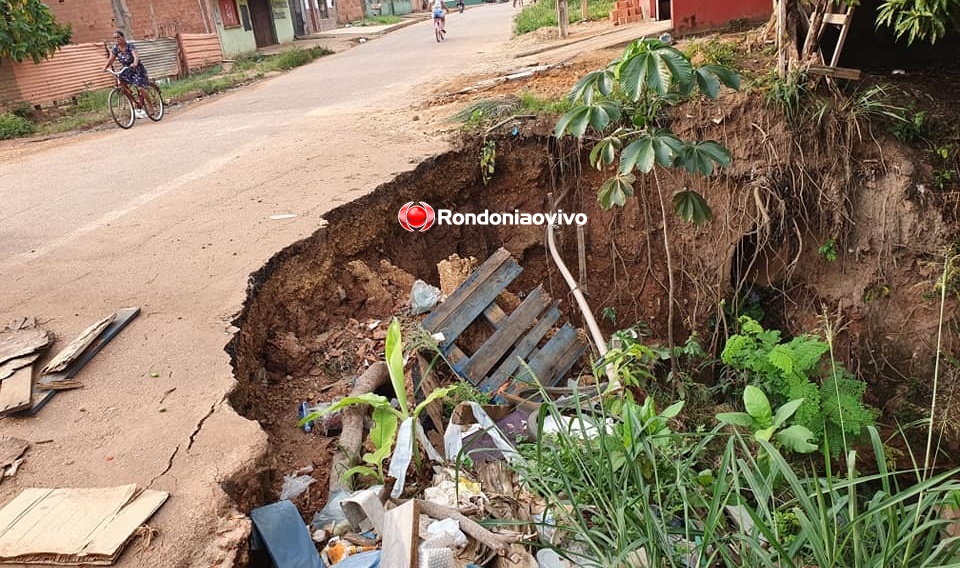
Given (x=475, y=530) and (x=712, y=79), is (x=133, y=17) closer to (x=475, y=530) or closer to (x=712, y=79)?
(x=712, y=79)

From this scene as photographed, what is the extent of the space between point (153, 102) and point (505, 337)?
7701mm

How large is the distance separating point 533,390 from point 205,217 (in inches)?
105

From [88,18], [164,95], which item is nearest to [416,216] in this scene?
[164,95]

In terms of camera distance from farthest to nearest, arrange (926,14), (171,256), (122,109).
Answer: (122,109), (171,256), (926,14)

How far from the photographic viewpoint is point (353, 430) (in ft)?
10.3

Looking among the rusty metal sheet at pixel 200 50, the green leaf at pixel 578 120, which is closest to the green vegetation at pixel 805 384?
the green leaf at pixel 578 120

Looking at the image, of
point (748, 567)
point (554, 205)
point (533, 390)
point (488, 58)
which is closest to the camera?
point (748, 567)

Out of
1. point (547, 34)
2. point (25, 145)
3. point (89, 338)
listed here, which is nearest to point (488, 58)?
point (547, 34)

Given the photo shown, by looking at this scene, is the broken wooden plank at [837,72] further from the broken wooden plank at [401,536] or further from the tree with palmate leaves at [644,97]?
the broken wooden plank at [401,536]

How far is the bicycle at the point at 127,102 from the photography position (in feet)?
29.6

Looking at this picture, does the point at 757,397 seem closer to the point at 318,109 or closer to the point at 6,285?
the point at 6,285

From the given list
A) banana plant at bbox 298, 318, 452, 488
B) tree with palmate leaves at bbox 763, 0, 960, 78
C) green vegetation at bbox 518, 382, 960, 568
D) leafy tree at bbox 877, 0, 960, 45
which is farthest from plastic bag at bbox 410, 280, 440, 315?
leafy tree at bbox 877, 0, 960, 45

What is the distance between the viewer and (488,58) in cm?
1147

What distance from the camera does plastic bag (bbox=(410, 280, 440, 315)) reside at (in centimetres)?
440
